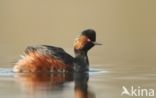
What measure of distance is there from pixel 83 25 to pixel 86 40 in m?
13.7

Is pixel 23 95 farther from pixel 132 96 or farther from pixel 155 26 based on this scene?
pixel 155 26

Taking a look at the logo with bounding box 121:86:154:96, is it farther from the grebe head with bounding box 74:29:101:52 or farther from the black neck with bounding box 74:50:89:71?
the grebe head with bounding box 74:29:101:52

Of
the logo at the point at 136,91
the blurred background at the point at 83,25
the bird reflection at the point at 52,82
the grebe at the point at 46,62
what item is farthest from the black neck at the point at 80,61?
the logo at the point at 136,91

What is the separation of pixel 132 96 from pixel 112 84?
1621mm

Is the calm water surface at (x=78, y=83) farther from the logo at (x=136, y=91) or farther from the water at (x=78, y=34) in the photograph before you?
the logo at (x=136, y=91)

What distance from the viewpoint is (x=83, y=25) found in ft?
112

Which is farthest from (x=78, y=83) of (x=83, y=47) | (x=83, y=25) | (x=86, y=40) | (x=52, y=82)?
(x=83, y=25)

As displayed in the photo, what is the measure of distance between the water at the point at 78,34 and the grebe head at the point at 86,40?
501 mm

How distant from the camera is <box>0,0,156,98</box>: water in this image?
17422 mm

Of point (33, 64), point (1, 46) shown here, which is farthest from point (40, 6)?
point (33, 64)

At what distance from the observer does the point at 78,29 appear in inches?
1298

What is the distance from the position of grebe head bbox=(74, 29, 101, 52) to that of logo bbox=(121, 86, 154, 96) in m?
3.42

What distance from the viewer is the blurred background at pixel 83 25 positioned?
86.4 ft

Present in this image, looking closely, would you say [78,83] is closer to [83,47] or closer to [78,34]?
[83,47]
